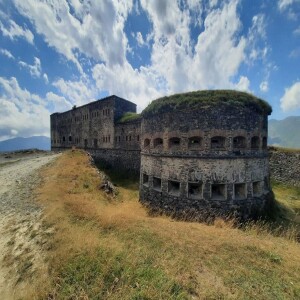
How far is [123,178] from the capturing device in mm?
25469

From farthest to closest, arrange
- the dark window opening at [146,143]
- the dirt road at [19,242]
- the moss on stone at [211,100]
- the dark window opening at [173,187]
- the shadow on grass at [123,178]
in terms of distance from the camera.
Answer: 1. the shadow on grass at [123,178]
2. the dark window opening at [146,143]
3. the dark window opening at [173,187]
4. the moss on stone at [211,100]
5. the dirt road at [19,242]

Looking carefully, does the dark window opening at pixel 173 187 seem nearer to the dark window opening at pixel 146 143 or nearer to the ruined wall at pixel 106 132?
the dark window opening at pixel 146 143

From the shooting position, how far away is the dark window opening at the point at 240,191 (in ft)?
39.0

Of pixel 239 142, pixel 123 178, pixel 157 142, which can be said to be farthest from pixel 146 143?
pixel 123 178

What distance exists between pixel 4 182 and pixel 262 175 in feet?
58.0

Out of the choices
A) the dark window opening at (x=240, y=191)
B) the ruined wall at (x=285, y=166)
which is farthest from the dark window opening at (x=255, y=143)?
the ruined wall at (x=285, y=166)

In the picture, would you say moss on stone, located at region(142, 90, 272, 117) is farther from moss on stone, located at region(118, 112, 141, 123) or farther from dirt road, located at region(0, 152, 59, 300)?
moss on stone, located at region(118, 112, 141, 123)

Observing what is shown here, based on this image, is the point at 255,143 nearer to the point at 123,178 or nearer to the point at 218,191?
the point at 218,191

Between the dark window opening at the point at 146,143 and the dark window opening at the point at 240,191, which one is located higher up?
the dark window opening at the point at 146,143

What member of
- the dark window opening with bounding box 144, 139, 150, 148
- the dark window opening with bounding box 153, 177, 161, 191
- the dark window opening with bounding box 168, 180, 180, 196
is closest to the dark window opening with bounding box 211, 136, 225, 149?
the dark window opening with bounding box 168, 180, 180, 196

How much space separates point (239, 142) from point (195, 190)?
163 inches

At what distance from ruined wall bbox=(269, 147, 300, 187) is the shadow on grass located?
17.3m

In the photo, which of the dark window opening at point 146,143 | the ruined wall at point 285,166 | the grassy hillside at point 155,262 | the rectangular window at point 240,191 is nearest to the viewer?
the grassy hillside at point 155,262

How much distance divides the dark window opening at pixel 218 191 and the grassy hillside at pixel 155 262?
3.96m
